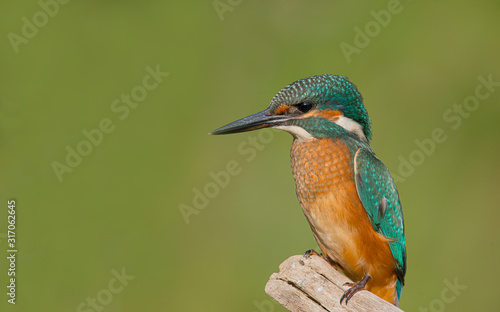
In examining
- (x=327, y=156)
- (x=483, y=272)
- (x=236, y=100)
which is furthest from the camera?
(x=236, y=100)

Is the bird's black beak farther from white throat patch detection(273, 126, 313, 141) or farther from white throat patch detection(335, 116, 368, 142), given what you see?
white throat patch detection(335, 116, 368, 142)

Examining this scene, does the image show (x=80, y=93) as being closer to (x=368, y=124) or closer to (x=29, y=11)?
(x=29, y=11)

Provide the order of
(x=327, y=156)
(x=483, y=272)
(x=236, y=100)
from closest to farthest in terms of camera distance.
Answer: (x=327, y=156) < (x=483, y=272) < (x=236, y=100)

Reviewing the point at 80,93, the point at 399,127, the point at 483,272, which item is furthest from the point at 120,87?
the point at 483,272

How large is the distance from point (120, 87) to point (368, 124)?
253 cm

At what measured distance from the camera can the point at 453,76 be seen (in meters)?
4.86
